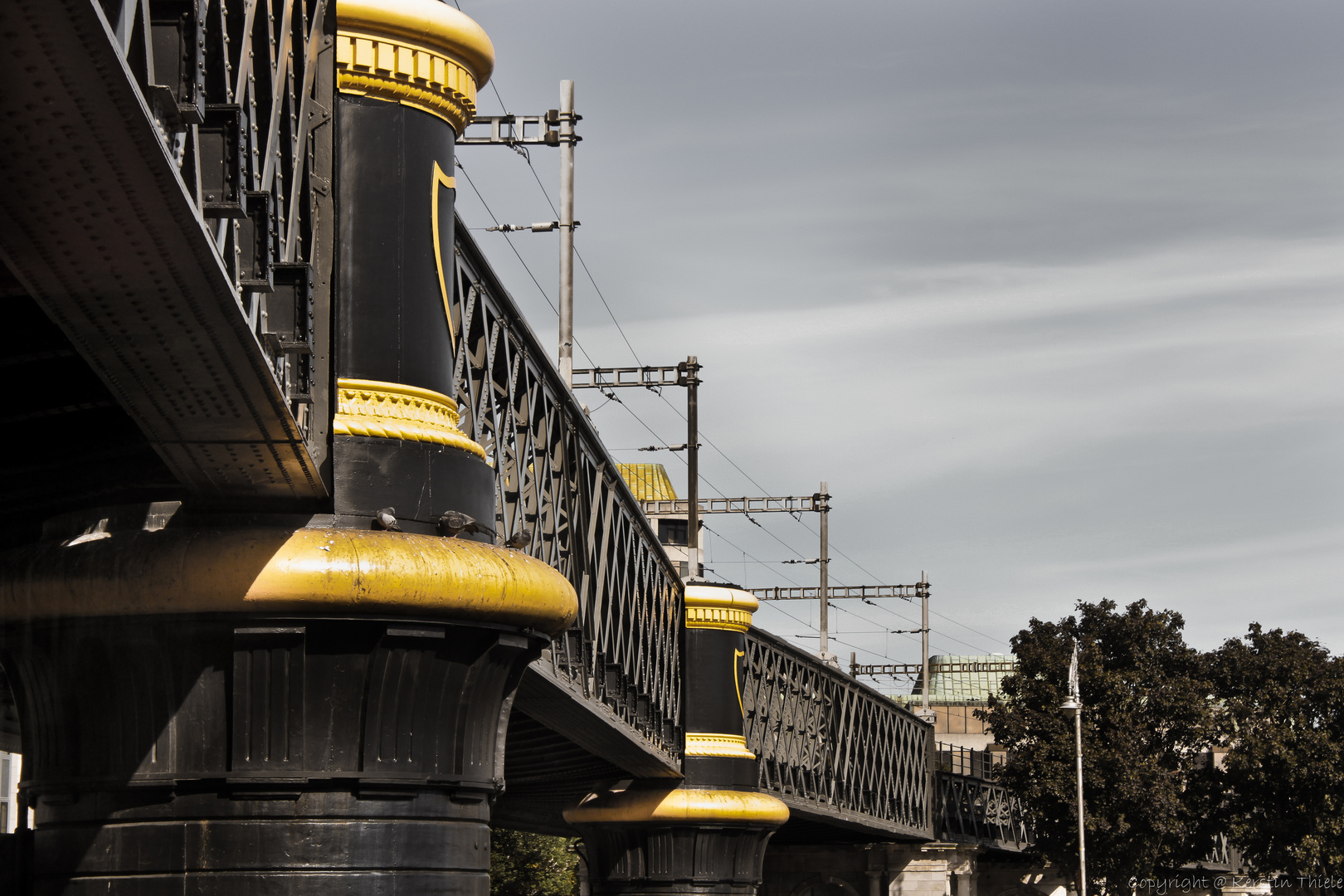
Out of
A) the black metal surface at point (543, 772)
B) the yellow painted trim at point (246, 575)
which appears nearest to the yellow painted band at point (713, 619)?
the black metal surface at point (543, 772)

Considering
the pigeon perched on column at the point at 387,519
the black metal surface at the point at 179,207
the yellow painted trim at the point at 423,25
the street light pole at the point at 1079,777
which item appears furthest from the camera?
the street light pole at the point at 1079,777

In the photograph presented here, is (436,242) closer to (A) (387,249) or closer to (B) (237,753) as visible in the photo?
(A) (387,249)

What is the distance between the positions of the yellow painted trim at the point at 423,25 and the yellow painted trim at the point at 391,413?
2.08 meters

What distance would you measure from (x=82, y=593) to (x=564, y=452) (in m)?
9.81

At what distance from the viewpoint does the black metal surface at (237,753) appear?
907 centimetres

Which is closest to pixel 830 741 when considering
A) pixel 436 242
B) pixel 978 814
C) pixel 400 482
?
pixel 978 814

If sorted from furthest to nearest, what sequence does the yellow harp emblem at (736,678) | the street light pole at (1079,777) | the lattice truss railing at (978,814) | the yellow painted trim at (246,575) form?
the lattice truss railing at (978,814) < the street light pole at (1079,777) < the yellow harp emblem at (736,678) < the yellow painted trim at (246,575)

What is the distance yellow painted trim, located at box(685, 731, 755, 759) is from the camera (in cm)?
2681

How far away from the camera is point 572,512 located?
19.4 meters

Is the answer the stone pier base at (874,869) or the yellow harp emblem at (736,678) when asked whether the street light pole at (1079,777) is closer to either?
the stone pier base at (874,869)

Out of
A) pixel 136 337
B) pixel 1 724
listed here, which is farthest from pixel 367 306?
pixel 1 724

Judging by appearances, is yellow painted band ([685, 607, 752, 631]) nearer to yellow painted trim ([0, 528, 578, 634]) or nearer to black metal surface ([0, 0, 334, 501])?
yellow painted trim ([0, 528, 578, 634])

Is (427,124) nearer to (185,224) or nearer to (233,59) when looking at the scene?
(233,59)

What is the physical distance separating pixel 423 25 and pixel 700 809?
693 inches
